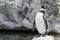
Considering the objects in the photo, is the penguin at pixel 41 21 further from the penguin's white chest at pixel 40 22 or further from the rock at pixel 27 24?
the rock at pixel 27 24

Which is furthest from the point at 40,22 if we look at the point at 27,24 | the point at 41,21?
the point at 27,24

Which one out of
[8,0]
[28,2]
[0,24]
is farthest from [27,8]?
[0,24]

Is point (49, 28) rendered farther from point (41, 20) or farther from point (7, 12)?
point (7, 12)


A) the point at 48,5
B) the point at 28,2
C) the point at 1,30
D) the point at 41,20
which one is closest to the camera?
the point at 41,20

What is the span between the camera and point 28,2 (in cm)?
401

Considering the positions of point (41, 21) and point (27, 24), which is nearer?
point (41, 21)

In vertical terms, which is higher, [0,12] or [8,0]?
[8,0]

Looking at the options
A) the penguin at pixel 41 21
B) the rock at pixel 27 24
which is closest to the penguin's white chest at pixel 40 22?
the penguin at pixel 41 21

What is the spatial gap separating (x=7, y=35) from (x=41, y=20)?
1189 mm

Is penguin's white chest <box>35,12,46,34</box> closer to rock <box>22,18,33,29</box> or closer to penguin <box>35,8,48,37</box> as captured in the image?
penguin <box>35,8,48,37</box>

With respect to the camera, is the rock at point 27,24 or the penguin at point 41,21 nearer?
the penguin at point 41,21

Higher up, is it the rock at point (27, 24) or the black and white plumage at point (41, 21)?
the black and white plumage at point (41, 21)

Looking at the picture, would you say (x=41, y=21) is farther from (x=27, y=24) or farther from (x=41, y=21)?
(x=27, y=24)

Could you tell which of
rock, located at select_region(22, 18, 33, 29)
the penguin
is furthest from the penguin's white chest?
rock, located at select_region(22, 18, 33, 29)
